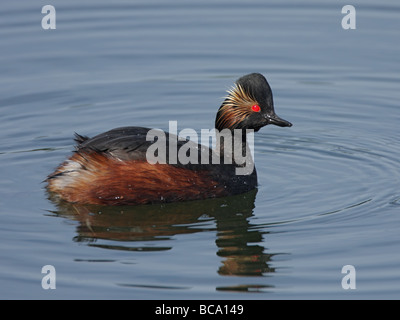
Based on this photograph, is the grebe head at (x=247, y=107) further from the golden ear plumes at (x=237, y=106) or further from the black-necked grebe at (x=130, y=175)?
the black-necked grebe at (x=130, y=175)

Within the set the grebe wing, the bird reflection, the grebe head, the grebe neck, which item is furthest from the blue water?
the grebe head

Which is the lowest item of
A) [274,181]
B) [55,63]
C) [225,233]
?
[225,233]

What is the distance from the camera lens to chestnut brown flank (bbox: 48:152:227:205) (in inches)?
371

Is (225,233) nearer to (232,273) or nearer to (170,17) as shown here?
(232,273)

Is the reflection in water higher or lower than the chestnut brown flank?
lower

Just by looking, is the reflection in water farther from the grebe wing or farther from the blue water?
the grebe wing

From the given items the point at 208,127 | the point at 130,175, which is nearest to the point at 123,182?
the point at 130,175

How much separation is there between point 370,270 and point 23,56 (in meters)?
8.13

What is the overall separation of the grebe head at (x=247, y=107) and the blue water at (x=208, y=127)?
0.79 m

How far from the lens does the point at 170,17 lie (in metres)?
15.8

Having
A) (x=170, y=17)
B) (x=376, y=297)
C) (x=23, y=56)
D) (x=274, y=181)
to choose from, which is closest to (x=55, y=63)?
(x=23, y=56)

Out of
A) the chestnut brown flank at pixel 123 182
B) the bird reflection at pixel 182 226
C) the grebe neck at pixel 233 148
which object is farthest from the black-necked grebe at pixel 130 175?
the grebe neck at pixel 233 148

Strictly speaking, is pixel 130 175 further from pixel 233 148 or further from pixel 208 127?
pixel 208 127

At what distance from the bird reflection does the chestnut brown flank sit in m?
0.10
